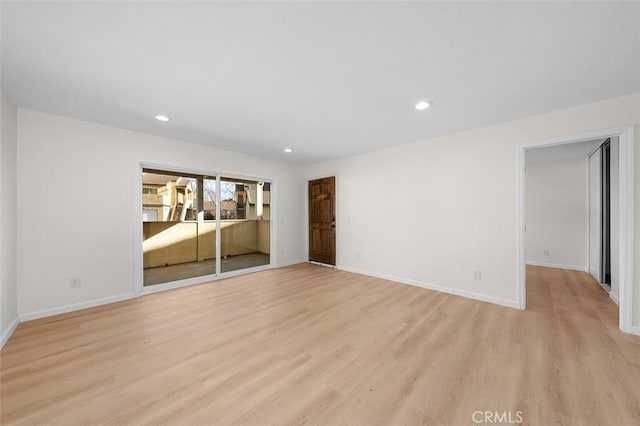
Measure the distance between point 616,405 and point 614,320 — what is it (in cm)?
178

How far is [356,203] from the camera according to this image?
184 inches

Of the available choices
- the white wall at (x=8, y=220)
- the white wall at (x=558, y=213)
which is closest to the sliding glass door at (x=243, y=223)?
the white wall at (x=8, y=220)

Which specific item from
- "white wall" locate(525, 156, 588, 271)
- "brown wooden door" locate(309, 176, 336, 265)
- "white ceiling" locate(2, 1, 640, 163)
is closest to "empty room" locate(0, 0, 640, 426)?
"white ceiling" locate(2, 1, 640, 163)

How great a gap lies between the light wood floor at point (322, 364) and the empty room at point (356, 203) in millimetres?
21

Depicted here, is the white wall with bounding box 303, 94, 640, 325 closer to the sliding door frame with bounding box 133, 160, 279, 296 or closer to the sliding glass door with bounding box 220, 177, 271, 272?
the sliding door frame with bounding box 133, 160, 279, 296

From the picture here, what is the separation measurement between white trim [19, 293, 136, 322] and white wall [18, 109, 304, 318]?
0.02 m

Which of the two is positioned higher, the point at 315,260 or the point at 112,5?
the point at 112,5

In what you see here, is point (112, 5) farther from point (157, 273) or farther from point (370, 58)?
point (157, 273)

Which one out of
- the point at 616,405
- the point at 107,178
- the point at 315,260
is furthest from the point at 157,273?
the point at 616,405

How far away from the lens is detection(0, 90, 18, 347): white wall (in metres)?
2.13

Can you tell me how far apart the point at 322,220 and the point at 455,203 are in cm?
285

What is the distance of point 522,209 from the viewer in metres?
2.87

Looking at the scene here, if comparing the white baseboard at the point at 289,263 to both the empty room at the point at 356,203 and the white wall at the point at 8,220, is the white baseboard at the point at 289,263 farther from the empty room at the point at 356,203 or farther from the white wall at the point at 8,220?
the white wall at the point at 8,220

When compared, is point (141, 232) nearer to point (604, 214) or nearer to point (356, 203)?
point (356, 203)
